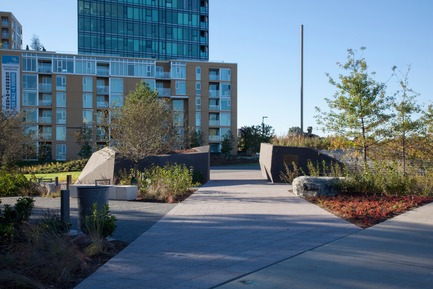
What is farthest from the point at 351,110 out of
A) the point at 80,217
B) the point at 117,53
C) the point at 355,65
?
the point at 117,53

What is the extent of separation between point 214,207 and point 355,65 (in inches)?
343

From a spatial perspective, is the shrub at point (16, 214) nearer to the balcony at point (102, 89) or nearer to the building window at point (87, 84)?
the building window at point (87, 84)

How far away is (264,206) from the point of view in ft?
43.4

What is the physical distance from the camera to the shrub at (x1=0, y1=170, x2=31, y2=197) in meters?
17.9

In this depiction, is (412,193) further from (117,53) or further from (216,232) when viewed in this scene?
(117,53)

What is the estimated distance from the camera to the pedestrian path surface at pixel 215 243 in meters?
6.00

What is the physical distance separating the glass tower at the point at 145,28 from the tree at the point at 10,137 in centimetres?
6374

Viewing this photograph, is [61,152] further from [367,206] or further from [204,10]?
[367,206]

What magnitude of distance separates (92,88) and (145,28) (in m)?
20.9

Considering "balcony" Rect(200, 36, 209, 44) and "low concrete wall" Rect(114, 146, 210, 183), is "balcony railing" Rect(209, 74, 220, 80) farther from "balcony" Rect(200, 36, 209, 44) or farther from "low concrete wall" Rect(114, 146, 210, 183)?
"low concrete wall" Rect(114, 146, 210, 183)

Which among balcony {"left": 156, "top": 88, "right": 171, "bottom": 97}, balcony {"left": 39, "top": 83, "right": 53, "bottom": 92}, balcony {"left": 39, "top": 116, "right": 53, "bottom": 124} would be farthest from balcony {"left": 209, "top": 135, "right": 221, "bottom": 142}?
balcony {"left": 39, "top": 83, "right": 53, "bottom": 92}

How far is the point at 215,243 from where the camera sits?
8.12 metres

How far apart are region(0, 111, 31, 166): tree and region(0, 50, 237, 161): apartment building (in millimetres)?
43891

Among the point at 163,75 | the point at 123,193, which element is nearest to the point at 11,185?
the point at 123,193
